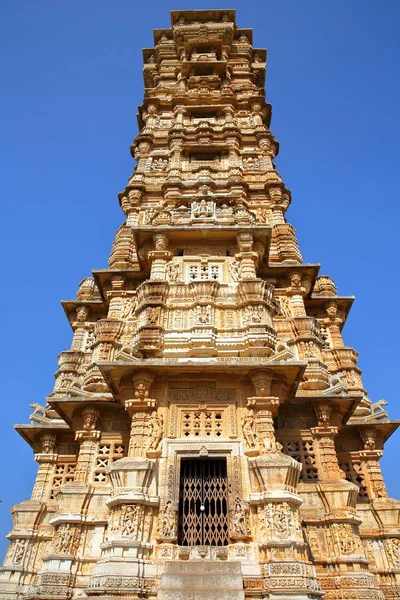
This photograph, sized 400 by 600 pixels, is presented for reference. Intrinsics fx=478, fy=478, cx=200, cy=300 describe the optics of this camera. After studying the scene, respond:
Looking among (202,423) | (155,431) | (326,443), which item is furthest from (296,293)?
(155,431)

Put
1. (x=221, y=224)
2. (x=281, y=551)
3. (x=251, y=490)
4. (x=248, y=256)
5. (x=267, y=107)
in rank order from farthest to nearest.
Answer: (x=267, y=107)
(x=221, y=224)
(x=248, y=256)
(x=251, y=490)
(x=281, y=551)

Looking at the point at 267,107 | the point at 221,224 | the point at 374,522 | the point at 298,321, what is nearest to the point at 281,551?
the point at 374,522

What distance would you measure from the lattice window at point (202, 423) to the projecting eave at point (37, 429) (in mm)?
4248

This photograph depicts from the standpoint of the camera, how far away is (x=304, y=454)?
40.2 ft

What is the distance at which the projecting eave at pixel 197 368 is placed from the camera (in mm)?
11023

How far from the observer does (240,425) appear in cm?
1096

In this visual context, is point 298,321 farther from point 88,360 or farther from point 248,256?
point 88,360

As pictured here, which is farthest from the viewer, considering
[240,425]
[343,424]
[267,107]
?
[267,107]

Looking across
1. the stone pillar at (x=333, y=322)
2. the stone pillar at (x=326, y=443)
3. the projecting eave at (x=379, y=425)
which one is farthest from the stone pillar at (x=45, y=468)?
the stone pillar at (x=333, y=322)

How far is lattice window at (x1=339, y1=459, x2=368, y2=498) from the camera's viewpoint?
12820 millimetres

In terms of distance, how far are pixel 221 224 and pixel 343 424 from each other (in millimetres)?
7027

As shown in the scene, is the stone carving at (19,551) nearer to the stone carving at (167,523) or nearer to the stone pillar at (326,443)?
the stone carving at (167,523)

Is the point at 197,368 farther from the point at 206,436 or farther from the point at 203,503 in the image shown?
the point at 203,503

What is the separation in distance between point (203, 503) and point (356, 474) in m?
5.08
